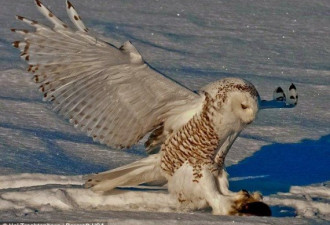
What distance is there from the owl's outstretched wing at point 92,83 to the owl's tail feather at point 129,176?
0.15 metres

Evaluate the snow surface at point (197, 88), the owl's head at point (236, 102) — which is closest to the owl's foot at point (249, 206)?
the snow surface at point (197, 88)

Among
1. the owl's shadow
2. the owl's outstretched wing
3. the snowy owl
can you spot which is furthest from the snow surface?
the owl's outstretched wing

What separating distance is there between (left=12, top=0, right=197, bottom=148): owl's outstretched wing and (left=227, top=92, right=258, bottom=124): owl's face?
173 mm

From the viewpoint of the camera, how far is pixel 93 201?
13.0 ft

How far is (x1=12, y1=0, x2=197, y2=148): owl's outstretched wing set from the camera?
3871 mm

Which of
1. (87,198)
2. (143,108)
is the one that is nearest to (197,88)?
(143,108)

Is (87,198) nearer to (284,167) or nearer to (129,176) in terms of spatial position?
(129,176)

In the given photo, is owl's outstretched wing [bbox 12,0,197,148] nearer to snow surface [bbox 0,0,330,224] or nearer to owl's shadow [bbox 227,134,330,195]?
snow surface [bbox 0,0,330,224]

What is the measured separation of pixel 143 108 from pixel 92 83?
0.24 meters

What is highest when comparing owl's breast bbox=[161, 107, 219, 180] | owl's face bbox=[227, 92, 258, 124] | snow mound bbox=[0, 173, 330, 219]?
owl's face bbox=[227, 92, 258, 124]

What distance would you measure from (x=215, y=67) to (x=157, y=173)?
2.62m

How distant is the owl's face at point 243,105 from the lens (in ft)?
12.4

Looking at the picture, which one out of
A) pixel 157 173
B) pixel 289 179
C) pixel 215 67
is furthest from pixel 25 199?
pixel 215 67

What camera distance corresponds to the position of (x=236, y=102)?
3789 millimetres
